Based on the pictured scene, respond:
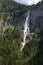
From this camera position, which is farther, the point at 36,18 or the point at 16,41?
the point at 36,18

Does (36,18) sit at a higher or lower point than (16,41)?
higher

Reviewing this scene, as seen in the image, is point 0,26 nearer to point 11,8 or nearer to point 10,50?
point 10,50

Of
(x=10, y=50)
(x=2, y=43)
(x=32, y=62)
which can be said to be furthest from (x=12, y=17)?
(x=32, y=62)

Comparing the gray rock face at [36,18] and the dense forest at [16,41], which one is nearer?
the dense forest at [16,41]

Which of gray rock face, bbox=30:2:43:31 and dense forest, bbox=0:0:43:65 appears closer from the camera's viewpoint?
dense forest, bbox=0:0:43:65

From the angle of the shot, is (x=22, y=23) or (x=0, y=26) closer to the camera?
(x=0, y=26)

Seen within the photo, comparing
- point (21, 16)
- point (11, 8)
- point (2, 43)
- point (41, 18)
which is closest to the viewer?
point (2, 43)
